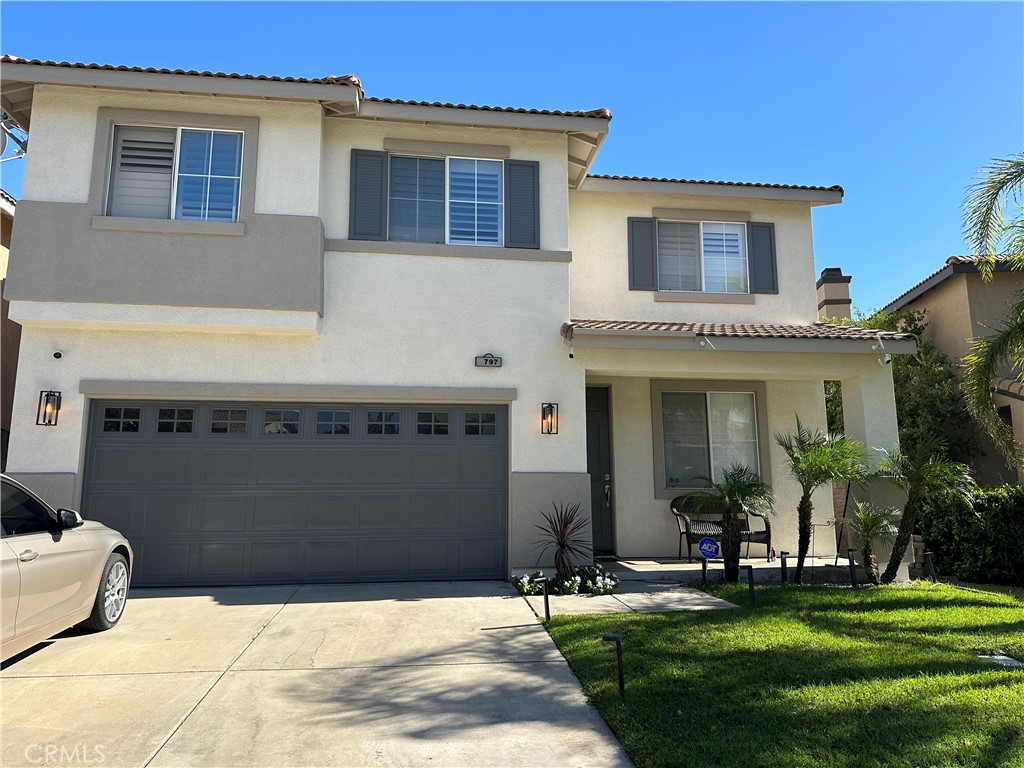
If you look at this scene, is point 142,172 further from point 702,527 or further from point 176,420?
point 702,527

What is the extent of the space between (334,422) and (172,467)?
7.05ft

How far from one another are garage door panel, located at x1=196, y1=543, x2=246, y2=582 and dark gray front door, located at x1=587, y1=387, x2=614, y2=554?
18.2 ft

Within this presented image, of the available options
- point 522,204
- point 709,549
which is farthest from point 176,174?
point 709,549

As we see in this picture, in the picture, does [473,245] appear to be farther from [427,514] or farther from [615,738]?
[615,738]

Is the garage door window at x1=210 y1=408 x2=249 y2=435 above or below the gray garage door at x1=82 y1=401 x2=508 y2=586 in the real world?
above

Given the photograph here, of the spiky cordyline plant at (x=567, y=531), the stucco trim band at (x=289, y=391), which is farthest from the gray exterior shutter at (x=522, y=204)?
the spiky cordyline plant at (x=567, y=531)

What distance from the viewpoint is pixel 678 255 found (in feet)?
38.6

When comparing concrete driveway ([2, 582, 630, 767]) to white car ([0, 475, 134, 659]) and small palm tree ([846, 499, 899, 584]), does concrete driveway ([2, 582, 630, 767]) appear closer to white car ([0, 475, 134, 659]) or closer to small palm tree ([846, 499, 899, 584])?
white car ([0, 475, 134, 659])

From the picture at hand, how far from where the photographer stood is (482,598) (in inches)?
317

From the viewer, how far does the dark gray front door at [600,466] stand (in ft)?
37.5

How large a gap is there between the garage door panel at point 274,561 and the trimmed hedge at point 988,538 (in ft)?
31.4

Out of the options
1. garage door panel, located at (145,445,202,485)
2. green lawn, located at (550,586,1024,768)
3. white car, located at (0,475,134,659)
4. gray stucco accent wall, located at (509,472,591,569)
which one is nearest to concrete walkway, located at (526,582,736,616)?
green lawn, located at (550,586,1024,768)

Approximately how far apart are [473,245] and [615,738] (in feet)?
23.3

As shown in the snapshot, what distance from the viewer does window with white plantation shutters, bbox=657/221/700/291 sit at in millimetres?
11672
